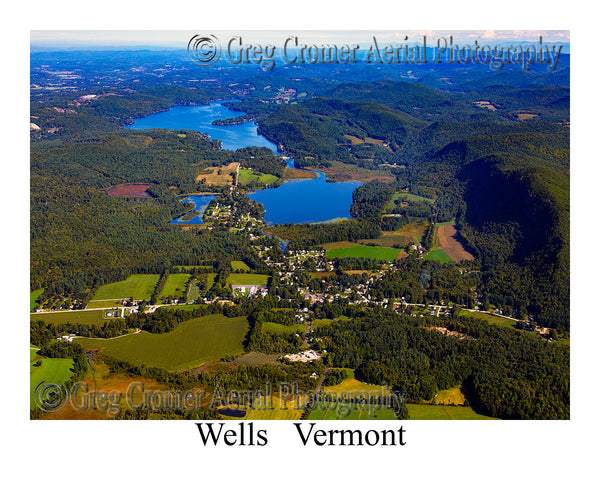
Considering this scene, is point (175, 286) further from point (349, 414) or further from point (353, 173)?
point (353, 173)

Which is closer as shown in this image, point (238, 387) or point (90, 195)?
point (238, 387)

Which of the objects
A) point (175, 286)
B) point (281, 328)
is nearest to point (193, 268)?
point (175, 286)

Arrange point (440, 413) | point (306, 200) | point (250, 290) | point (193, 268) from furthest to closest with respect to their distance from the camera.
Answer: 1. point (306, 200)
2. point (193, 268)
3. point (250, 290)
4. point (440, 413)

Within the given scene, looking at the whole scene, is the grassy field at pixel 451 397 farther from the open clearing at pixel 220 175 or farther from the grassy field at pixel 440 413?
the open clearing at pixel 220 175

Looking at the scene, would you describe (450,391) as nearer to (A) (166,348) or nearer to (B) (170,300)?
(A) (166,348)

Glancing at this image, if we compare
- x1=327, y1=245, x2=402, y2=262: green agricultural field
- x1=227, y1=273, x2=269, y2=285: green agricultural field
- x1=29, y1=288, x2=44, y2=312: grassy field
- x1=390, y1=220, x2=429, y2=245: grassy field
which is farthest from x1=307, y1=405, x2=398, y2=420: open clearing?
x1=390, y1=220, x2=429, y2=245: grassy field

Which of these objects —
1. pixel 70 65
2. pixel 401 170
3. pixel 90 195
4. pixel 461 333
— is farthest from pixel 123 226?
pixel 70 65

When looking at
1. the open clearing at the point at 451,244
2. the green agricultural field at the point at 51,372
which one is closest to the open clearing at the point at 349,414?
the green agricultural field at the point at 51,372
